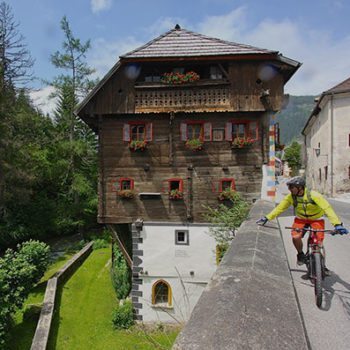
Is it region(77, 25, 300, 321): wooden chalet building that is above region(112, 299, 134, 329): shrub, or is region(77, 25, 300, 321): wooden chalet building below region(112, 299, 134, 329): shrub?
above

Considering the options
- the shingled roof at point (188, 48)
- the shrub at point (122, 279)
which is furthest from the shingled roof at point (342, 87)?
the shrub at point (122, 279)

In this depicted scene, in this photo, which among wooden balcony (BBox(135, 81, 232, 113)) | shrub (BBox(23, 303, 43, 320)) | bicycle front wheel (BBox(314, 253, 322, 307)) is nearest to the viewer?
bicycle front wheel (BBox(314, 253, 322, 307))

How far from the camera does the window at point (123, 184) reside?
12562mm

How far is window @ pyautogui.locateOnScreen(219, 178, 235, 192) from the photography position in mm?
12110

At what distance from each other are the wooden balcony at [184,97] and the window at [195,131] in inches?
27.1

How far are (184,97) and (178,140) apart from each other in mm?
1836

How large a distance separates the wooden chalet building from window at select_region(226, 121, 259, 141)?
0.14 ft

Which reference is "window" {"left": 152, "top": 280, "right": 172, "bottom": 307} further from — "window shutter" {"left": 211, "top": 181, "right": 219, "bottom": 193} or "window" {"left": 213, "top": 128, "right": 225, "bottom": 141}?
"window" {"left": 213, "top": 128, "right": 225, "bottom": 141}

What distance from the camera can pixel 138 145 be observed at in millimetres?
12141

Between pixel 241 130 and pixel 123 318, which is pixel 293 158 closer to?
pixel 241 130

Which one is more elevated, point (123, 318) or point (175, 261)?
point (175, 261)

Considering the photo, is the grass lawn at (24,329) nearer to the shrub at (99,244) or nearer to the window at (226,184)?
the shrub at (99,244)

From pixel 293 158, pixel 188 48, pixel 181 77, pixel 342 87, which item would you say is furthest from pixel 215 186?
pixel 293 158

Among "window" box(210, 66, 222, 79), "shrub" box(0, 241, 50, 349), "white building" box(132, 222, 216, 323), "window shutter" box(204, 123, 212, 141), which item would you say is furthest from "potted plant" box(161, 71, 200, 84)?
"shrub" box(0, 241, 50, 349)
